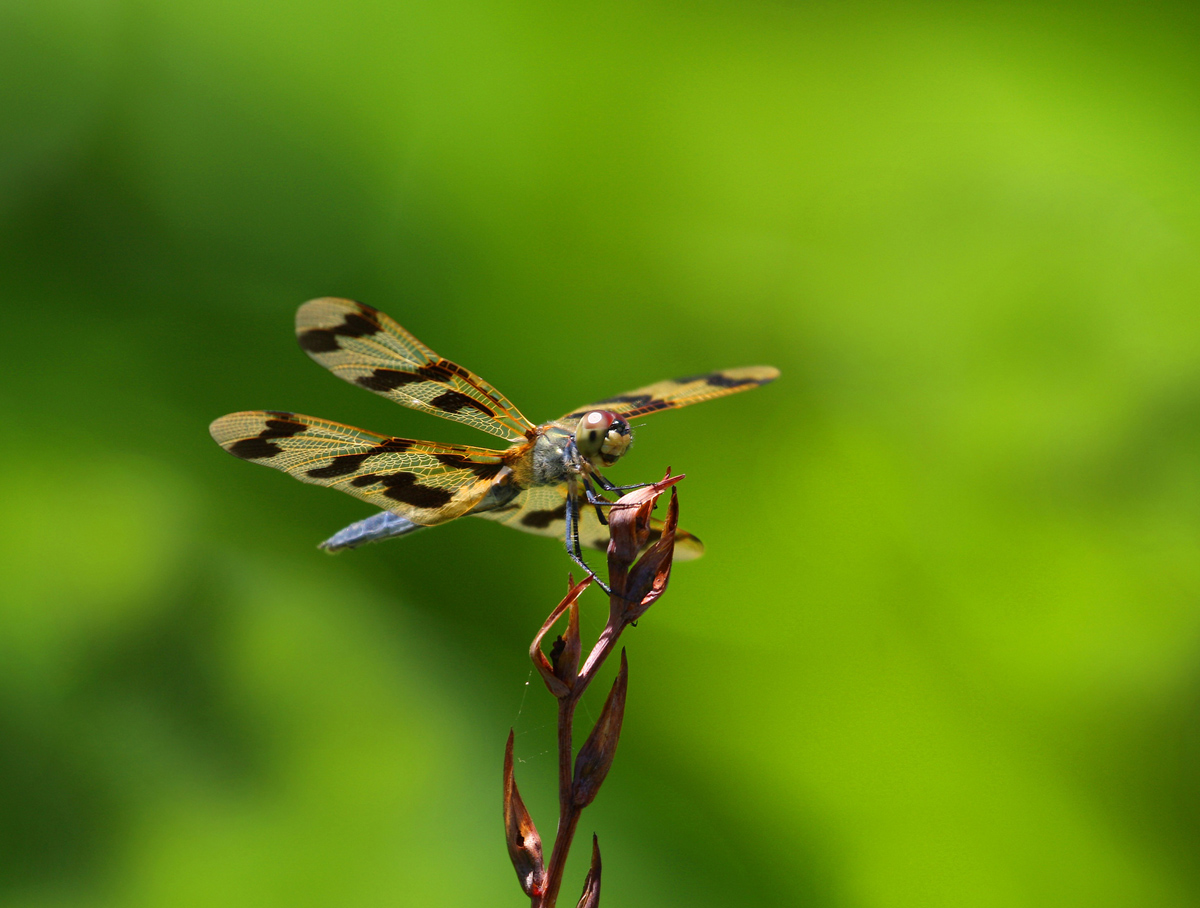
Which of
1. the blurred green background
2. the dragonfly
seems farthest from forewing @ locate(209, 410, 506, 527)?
the blurred green background

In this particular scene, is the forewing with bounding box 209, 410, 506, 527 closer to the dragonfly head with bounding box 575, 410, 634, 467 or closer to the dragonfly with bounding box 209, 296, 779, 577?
the dragonfly with bounding box 209, 296, 779, 577

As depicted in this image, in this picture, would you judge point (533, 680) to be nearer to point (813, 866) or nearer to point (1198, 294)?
point (813, 866)

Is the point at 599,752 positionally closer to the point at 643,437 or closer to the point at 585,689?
the point at 585,689

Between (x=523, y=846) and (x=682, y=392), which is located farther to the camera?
(x=682, y=392)

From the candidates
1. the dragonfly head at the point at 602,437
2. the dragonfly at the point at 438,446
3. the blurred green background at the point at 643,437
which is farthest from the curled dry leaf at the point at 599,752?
the blurred green background at the point at 643,437

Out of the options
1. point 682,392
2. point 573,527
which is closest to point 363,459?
point 573,527

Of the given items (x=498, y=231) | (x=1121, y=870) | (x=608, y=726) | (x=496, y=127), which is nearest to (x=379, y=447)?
(x=608, y=726)
